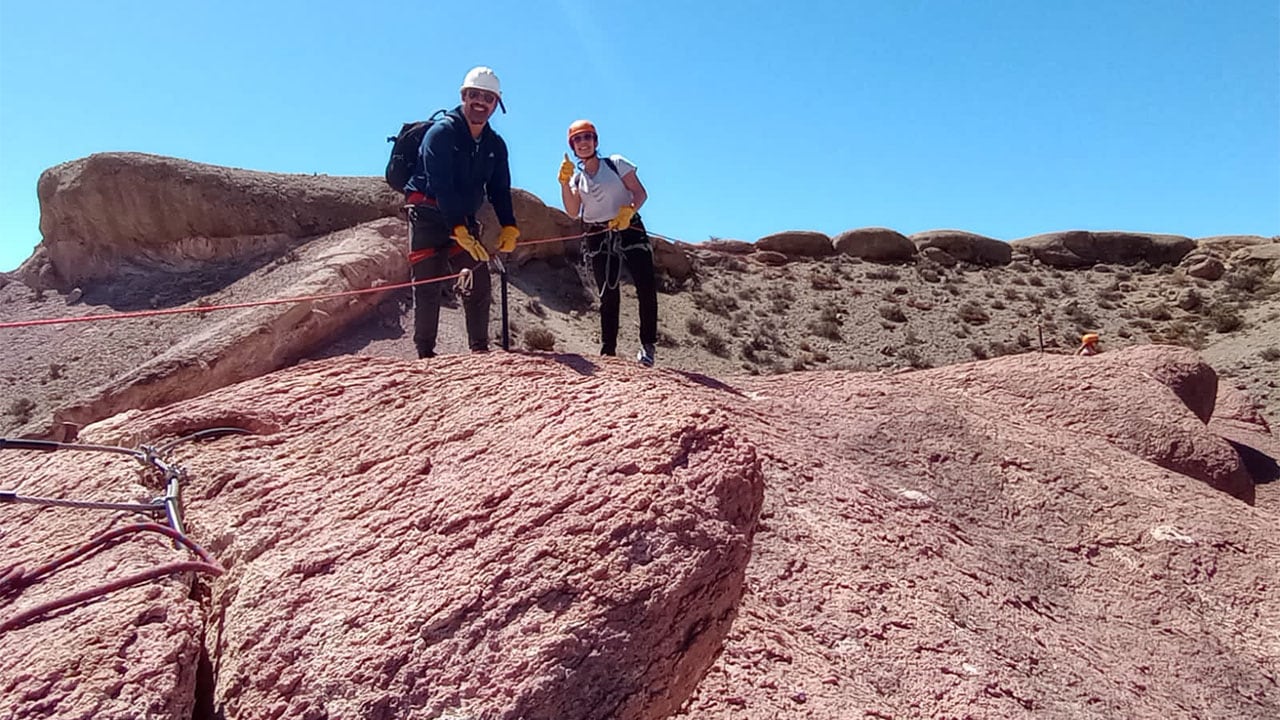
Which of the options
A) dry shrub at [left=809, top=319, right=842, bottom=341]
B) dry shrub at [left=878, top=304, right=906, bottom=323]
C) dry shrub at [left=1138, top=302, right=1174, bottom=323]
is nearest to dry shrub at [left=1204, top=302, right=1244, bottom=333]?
dry shrub at [left=1138, top=302, right=1174, bottom=323]

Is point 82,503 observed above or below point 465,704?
above

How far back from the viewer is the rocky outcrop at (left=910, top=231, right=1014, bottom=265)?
27141mm

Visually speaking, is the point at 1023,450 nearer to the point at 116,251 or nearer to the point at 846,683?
the point at 846,683

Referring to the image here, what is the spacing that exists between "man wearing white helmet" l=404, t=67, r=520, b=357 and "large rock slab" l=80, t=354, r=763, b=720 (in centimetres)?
205

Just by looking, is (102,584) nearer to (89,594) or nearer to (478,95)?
(89,594)

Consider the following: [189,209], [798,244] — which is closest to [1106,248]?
[798,244]

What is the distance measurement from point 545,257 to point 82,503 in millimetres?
16063

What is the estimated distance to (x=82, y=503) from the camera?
2.34 metres

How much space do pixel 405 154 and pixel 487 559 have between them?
3580mm

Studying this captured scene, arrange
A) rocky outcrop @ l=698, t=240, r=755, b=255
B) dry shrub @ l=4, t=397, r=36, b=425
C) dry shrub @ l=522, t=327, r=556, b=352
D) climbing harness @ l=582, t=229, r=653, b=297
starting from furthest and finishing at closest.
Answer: rocky outcrop @ l=698, t=240, r=755, b=255 < dry shrub @ l=522, t=327, r=556, b=352 < dry shrub @ l=4, t=397, r=36, b=425 < climbing harness @ l=582, t=229, r=653, b=297

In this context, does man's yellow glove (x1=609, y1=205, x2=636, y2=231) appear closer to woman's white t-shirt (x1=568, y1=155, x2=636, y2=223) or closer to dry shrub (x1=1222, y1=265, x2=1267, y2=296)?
woman's white t-shirt (x1=568, y1=155, x2=636, y2=223)

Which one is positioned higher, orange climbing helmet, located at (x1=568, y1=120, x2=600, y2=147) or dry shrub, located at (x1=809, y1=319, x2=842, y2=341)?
orange climbing helmet, located at (x1=568, y1=120, x2=600, y2=147)

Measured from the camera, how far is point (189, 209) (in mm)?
14602

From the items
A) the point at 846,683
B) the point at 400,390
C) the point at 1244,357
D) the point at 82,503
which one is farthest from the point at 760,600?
the point at 1244,357
